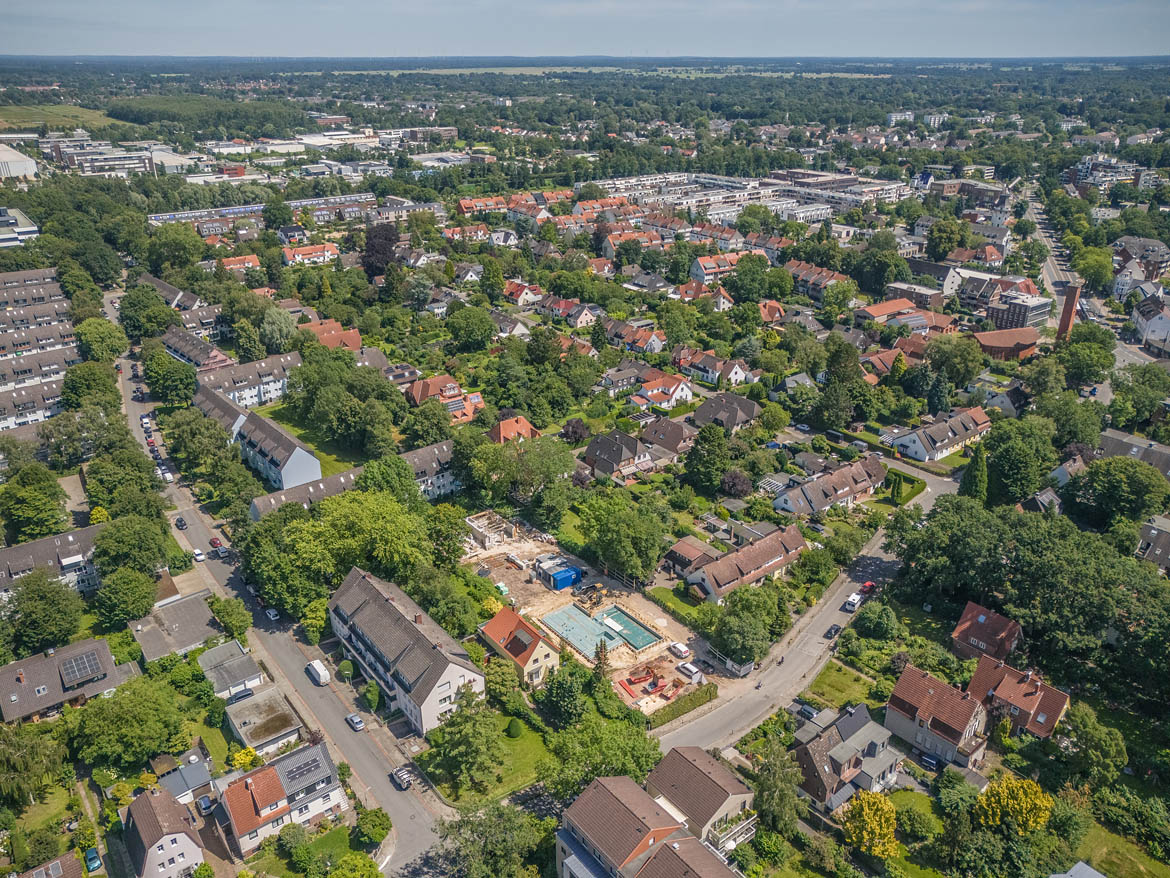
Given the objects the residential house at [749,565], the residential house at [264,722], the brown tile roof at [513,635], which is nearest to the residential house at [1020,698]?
the residential house at [749,565]

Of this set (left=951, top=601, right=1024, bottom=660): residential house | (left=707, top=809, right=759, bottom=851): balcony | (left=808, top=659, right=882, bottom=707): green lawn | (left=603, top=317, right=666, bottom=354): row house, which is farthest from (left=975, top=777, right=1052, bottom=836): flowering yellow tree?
(left=603, top=317, right=666, bottom=354): row house

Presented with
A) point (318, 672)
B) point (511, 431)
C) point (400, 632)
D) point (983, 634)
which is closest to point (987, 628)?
point (983, 634)

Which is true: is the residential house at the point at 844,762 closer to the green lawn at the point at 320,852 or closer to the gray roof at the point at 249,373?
the green lawn at the point at 320,852

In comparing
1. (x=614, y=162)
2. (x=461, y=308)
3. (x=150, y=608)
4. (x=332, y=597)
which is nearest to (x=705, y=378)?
(x=461, y=308)

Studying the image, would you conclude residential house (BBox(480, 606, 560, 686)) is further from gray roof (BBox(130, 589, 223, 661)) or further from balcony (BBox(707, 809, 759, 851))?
gray roof (BBox(130, 589, 223, 661))

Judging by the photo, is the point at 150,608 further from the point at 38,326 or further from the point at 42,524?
the point at 38,326

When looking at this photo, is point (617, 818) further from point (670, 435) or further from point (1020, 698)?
point (670, 435)
